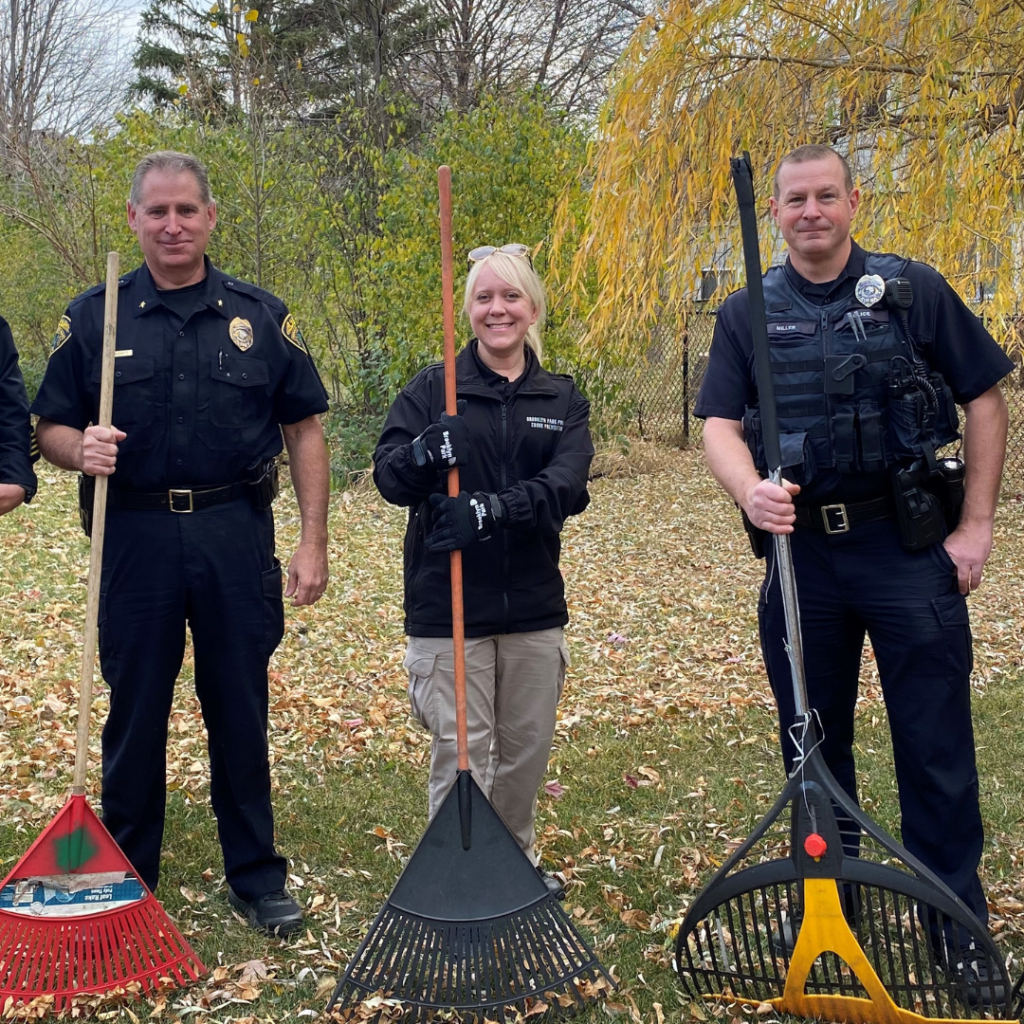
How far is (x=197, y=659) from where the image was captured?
12.0 feet

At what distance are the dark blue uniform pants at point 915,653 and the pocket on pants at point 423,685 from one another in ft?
3.41

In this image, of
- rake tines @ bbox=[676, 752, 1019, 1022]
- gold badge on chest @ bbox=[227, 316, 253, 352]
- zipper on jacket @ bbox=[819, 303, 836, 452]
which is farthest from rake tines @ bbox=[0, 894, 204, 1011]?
zipper on jacket @ bbox=[819, 303, 836, 452]

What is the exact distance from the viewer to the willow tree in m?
6.36

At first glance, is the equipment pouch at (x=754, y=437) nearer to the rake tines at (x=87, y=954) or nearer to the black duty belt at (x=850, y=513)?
the black duty belt at (x=850, y=513)

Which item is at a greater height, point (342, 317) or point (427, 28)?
point (427, 28)

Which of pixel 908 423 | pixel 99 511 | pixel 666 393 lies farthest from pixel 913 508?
pixel 666 393

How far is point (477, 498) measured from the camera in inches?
131

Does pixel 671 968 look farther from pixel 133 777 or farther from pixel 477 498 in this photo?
pixel 133 777

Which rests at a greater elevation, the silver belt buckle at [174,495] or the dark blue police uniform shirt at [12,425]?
the dark blue police uniform shirt at [12,425]

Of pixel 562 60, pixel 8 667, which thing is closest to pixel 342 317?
pixel 8 667

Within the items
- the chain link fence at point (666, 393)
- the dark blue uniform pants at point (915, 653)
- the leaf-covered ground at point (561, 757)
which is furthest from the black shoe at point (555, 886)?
the chain link fence at point (666, 393)

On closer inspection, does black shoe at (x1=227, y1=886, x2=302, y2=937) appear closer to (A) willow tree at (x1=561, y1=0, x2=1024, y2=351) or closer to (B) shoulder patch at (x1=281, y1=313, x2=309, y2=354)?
(B) shoulder patch at (x1=281, y1=313, x2=309, y2=354)

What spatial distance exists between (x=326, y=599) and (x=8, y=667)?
2.41 m

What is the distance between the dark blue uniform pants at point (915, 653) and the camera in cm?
319
